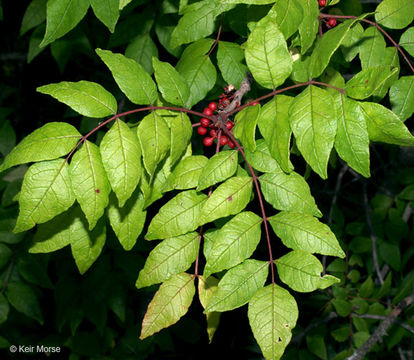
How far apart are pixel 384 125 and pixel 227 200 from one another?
57 cm

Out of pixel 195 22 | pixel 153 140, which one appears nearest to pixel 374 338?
pixel 153 140

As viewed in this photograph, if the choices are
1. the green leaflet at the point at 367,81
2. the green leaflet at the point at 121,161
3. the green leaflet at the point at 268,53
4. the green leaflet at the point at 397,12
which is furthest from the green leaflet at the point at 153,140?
the green leaflet at the point at 397,12

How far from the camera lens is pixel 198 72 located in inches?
79.8

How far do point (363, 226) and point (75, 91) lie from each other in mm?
2551

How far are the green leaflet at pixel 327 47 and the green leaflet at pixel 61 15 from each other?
2.90 feet

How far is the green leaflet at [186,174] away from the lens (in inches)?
64.0

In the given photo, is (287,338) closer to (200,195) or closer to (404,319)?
(200,195)

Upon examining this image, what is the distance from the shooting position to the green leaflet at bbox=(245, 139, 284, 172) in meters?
1.63

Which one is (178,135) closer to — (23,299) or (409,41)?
(409,41)

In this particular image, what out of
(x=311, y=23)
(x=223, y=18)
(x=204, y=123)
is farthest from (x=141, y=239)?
(x=311, y=23)

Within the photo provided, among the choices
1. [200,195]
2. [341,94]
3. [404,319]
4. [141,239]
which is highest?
[341,94]

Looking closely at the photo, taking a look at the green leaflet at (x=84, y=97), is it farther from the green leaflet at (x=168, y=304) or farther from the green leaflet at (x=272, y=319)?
the green leaflet at (x=272, y=319)

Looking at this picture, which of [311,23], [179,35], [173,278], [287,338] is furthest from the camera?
[179,35]

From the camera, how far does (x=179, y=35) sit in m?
2.03
